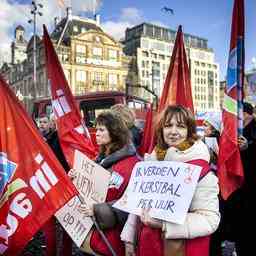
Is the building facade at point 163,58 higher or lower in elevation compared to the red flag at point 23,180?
higher

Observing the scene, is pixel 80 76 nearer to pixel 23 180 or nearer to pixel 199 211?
pixel 23 180

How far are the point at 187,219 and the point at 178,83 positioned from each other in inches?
96.3

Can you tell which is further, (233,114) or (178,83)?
(178,83)

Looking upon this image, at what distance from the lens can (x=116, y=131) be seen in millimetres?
3236

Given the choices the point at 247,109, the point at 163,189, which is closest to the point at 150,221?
the point at 163,189

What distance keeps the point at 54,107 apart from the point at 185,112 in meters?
2.20

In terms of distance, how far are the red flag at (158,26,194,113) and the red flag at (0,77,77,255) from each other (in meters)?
1.86

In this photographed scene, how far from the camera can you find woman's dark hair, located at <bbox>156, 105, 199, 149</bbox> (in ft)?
8.61

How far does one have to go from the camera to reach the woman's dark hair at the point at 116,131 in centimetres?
321

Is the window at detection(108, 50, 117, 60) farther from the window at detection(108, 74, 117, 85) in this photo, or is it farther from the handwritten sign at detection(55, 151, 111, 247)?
the handwritten sign at detection(55, 151, 111, 247)

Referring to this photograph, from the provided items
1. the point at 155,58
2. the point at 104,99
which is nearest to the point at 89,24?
the point at 155,58

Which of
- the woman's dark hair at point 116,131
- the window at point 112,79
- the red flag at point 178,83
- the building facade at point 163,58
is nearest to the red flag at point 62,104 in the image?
the red flag at point 178,83

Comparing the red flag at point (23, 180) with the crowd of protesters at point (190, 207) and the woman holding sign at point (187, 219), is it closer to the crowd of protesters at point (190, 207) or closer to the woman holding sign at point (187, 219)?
the crowd of protesters at point (190, 207)

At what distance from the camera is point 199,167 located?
2.34 m
